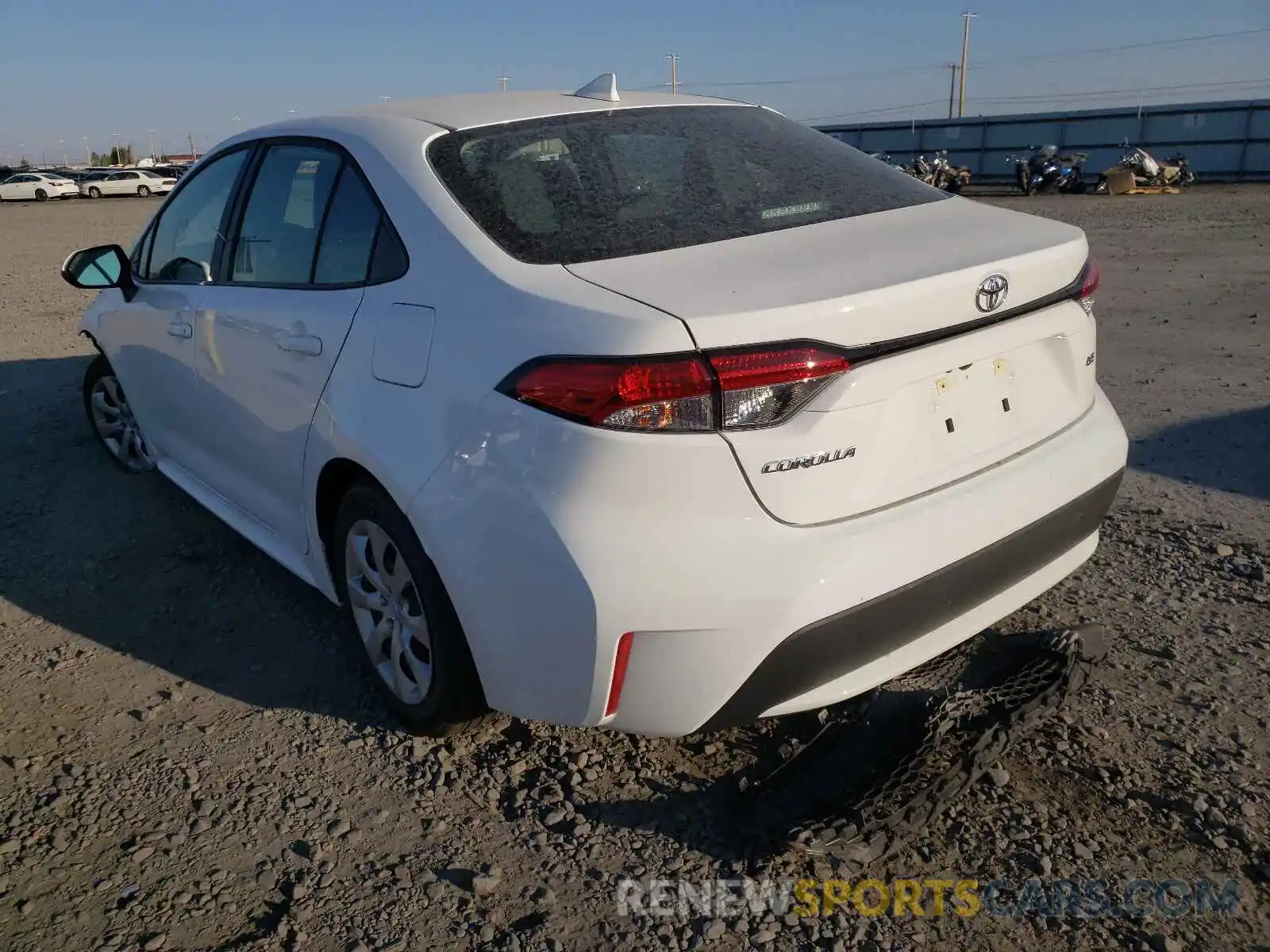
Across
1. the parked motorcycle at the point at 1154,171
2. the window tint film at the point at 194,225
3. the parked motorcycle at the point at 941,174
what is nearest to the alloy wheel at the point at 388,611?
the window tint film at the point at 194,225

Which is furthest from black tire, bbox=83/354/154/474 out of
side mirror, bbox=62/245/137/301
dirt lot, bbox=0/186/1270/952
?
dirt lot, bbox=0/186/1270/952

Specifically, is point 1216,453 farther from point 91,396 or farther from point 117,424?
point 91,396

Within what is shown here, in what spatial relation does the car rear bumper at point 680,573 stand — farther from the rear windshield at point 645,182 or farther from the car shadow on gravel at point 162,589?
the car shadow on gravel at point 162,589

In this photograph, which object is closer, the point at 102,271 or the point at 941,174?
the point at 102,271

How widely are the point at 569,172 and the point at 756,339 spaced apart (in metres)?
0.95

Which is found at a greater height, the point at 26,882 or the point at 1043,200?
the point at 26,882

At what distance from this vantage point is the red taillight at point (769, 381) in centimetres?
196

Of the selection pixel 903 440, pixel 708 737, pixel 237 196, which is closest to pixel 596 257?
pixel 903 440

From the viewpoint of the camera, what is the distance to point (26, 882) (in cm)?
233

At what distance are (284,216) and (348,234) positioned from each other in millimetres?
513

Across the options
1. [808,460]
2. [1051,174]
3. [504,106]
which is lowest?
[1051,174]

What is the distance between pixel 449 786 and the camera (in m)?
2.61

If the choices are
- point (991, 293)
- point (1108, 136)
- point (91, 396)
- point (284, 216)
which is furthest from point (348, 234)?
point (1108, 136)

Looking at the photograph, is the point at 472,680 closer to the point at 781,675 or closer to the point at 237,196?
the point at 781,675
